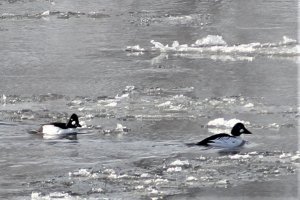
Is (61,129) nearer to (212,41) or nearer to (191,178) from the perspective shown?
(191,178)

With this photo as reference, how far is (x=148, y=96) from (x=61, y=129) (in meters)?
3.02

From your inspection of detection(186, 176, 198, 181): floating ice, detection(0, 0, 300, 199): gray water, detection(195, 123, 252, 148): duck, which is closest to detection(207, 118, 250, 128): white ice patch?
detection(0, 0, 300, 199): gray water

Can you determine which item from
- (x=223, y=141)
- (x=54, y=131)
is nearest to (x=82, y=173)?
(x=223, y=141)

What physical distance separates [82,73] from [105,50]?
2.63m

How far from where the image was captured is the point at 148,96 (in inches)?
766

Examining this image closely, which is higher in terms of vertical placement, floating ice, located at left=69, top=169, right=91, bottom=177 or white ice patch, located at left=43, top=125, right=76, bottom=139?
white ice patch, located at left=43, top=125, right=76, bottom=139

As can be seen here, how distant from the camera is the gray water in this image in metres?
13.2

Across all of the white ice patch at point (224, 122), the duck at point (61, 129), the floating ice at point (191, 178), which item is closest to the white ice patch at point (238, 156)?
the floating ice at point (191, 178)

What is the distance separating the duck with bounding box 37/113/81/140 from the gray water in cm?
21

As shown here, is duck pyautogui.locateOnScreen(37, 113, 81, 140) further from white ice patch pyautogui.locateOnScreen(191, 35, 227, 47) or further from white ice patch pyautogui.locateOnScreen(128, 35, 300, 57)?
white ice patch pyautogui.locateOnScreen(191, 35, 227, 47)

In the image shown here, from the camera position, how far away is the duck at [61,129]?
16578 millimetres

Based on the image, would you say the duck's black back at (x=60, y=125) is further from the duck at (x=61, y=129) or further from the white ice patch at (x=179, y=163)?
the white ice patch at (x=179, y=163)

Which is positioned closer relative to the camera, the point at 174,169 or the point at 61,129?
the point at 174,169

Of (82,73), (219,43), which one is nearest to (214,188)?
(82,73)
